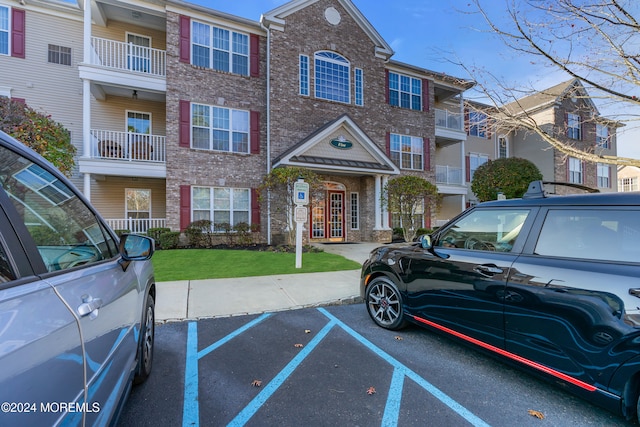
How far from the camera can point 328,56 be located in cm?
1498

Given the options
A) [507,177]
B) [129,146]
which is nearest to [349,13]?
[507,177]

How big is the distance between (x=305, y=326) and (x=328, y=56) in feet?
46.0

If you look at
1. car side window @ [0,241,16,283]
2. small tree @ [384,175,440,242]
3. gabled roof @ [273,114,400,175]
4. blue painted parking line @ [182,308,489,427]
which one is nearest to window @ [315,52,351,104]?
gabled roof @ [273,114,400,175]

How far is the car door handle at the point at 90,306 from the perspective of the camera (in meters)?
1.43

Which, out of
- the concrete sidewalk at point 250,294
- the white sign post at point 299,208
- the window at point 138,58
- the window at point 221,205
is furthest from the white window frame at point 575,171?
the window at point 138,58

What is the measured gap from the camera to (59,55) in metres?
12.9

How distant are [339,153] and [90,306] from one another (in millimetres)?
13187

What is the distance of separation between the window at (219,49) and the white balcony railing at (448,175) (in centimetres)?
1216

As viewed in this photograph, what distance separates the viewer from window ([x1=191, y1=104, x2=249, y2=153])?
42.3 feet

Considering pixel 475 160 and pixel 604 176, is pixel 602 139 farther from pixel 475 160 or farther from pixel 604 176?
pixel 604 176

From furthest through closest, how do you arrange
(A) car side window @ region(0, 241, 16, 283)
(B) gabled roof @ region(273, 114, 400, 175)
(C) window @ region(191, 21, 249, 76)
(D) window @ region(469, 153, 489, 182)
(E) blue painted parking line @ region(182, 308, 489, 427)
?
(D) window @ region(469, 153, 489, 182), (B) gabled roof @ region(273, 114, 400, 175), (C) window @ region(191, 21, 249, 76), (E) blue painted parking line @ region(182, 308, 489, 427), (A) car side window @ region(0, 241, 16, 283)

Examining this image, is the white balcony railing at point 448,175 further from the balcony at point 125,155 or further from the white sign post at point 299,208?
the balcony at point 125,155

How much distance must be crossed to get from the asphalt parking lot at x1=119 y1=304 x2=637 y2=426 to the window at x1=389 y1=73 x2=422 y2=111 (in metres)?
15.5

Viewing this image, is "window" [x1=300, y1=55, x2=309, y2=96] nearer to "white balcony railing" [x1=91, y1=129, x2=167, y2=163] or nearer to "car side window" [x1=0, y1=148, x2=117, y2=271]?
"white balcony railing" [x1=91, y1=129, x2=167, y2=163]
